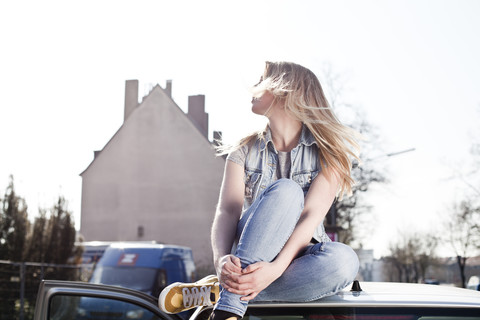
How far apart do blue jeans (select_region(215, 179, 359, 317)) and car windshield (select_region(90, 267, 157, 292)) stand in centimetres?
1316

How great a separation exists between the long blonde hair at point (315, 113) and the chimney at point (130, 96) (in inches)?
1477

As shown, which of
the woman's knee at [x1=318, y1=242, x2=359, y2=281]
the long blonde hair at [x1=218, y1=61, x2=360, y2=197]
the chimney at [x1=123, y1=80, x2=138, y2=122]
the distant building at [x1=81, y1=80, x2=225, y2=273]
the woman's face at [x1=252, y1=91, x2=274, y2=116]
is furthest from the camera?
the chimney at [x1=123, y1=80, x2=138, y2=122]

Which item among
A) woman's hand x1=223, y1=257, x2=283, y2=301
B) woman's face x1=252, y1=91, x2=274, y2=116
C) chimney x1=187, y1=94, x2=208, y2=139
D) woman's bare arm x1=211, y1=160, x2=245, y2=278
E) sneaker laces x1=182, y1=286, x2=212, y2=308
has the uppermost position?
chimney x1=187, y1=94, x2=208, y2=139

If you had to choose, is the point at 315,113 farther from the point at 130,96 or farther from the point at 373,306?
the point at 130,96

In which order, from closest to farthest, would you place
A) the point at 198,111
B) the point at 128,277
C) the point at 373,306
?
the point at 373,306
the point at 128,277
the point at 198,111

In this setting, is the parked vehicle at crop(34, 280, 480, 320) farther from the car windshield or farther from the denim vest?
the car windshield

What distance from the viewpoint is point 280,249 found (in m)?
2.53

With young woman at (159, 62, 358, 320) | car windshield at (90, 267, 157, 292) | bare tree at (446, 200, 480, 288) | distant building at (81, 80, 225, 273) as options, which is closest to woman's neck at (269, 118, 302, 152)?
young woman at (159, 62, 358, 320)

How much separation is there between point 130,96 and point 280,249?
38456mm

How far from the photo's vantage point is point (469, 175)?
A: 29.2m

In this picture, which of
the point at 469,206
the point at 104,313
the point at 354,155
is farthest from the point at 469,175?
the point at 354,155

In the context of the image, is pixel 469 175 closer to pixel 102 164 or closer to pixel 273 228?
pixel 102 164

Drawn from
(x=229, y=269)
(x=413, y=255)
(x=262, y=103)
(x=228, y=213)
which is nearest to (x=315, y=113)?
(x=262, y=103)

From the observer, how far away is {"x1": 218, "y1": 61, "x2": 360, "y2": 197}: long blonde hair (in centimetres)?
289
